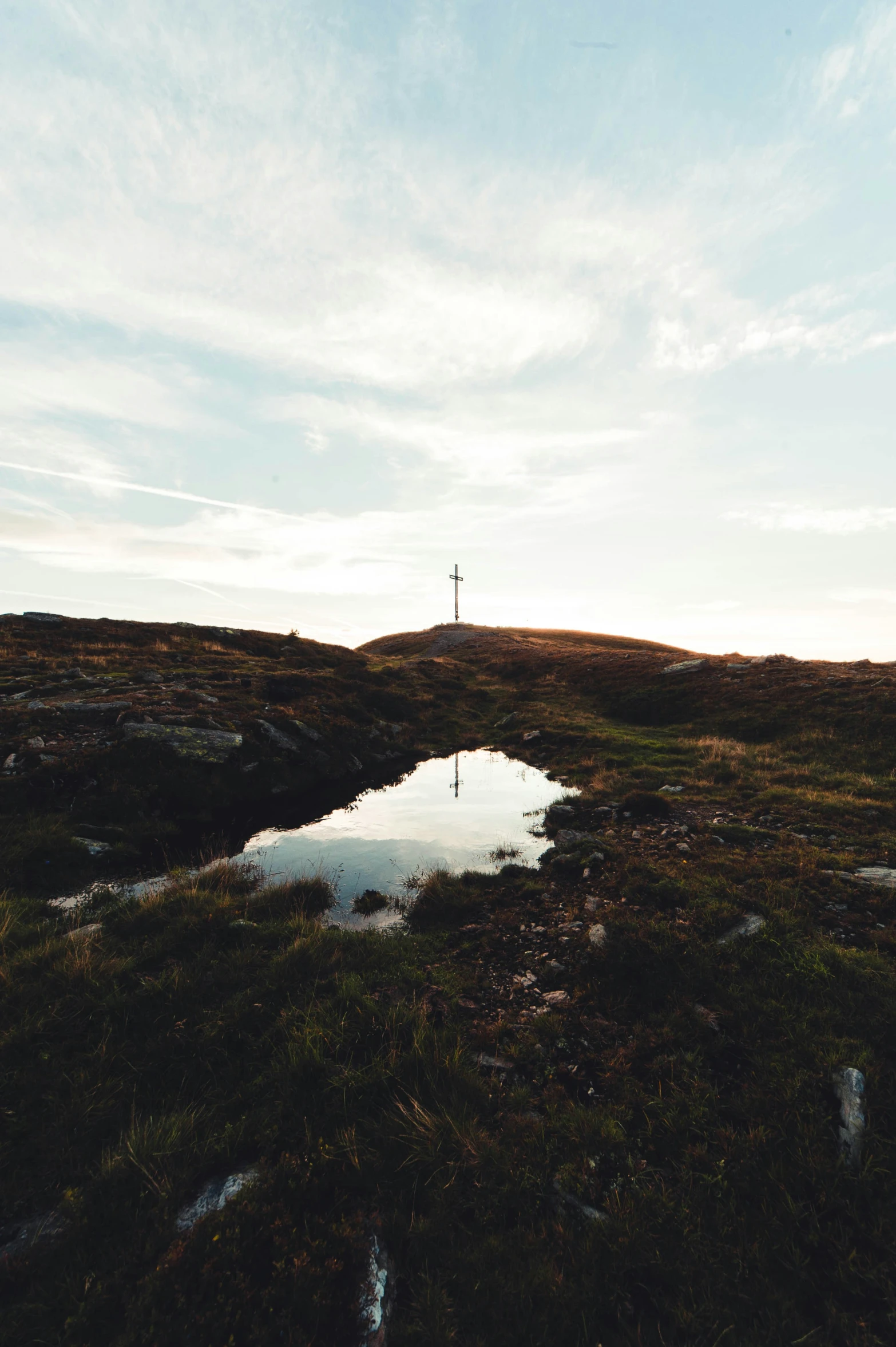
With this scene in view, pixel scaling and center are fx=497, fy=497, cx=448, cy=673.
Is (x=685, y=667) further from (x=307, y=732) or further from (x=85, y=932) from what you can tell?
(x=85, y=932)

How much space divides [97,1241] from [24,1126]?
1.51 metres

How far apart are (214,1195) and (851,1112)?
5847mm

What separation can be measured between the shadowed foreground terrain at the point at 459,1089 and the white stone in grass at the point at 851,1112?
0.17ft

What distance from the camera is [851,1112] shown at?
15.4 feet

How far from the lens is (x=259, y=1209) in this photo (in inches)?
162

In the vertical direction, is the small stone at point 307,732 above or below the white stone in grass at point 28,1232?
above

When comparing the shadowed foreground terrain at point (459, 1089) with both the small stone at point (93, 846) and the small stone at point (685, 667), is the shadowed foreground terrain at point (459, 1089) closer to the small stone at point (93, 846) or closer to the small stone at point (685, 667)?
the small stone at point (93, 846)

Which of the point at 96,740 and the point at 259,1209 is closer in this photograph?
the point at 259,1209

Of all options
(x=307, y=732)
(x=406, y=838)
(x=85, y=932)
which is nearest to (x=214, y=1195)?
(x=85, y=932)

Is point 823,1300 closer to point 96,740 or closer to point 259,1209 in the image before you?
point 259,1209

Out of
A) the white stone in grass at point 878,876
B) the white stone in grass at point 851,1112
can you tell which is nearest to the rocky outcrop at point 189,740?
the white stone in grass at point 851,1112

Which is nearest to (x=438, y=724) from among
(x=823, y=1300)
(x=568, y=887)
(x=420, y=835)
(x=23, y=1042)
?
(x=420, y=835)

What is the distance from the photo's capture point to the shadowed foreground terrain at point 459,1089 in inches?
142

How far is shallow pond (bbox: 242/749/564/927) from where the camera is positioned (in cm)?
1119
